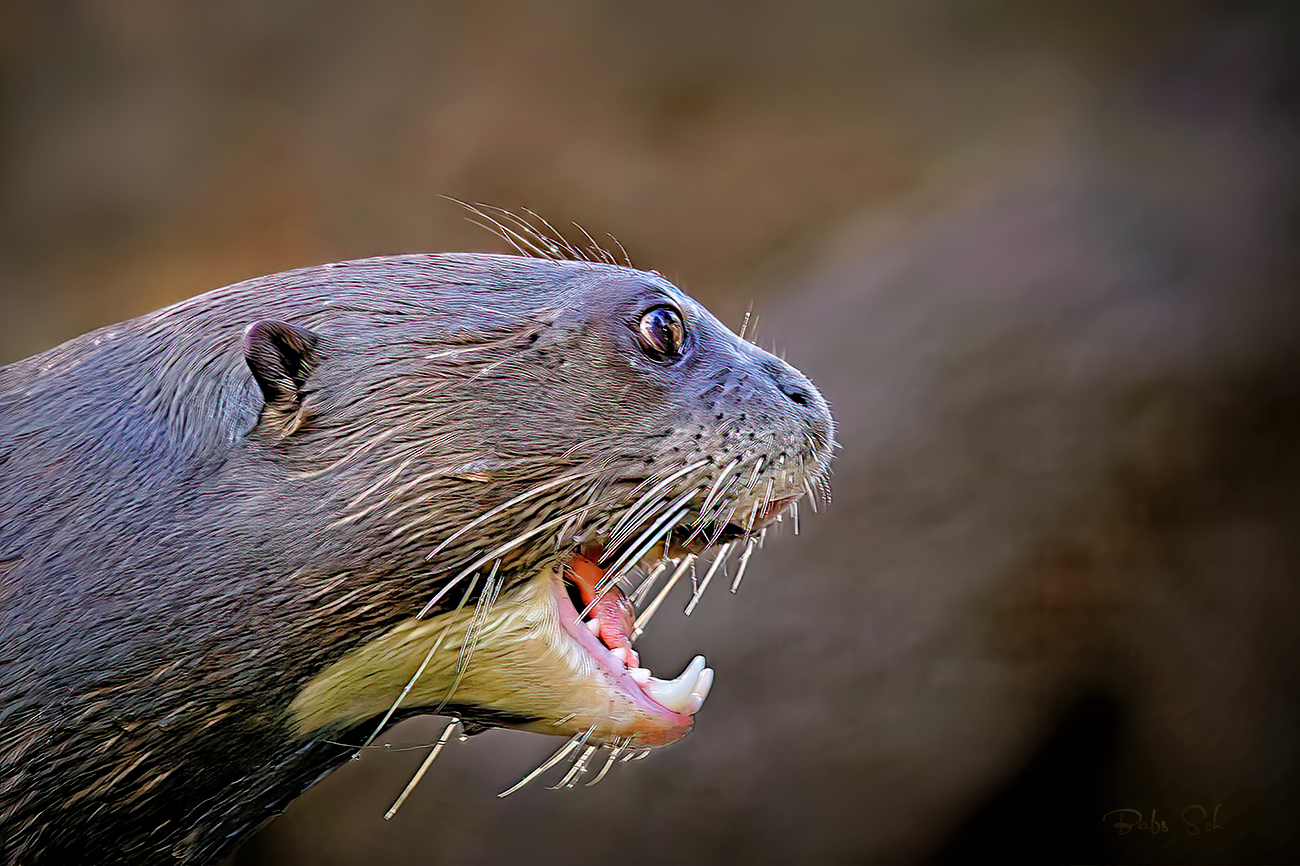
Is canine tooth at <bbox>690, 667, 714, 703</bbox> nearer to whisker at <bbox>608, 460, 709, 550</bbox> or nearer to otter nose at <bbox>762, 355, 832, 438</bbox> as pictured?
whisker at <bbox>608, 460, 709, 550</bbox>

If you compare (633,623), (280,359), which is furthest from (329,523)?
(633,623)

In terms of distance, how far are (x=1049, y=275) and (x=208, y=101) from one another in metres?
3.44

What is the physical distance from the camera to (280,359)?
1397 mm

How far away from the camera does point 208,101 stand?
4.84 meters

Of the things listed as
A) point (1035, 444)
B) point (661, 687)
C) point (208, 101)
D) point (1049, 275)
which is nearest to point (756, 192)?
point (1049, 275)

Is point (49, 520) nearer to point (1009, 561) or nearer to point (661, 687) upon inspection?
point (661, 687)

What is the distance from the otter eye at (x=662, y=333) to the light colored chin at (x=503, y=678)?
1.09 ft

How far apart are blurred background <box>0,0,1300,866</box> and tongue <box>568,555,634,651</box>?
1705mm

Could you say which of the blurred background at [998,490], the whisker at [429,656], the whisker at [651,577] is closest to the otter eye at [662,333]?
the whisker at [651,577]

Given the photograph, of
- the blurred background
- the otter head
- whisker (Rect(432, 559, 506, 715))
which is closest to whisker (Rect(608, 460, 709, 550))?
the otter head

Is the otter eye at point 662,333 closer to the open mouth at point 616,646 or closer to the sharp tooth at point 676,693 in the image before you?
the open mouth at point 616,646

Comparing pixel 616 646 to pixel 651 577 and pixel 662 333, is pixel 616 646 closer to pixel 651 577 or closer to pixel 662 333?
pixel 651 577

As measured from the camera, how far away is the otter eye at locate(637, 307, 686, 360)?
1.59 meters

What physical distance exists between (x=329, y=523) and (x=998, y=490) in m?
2.33
